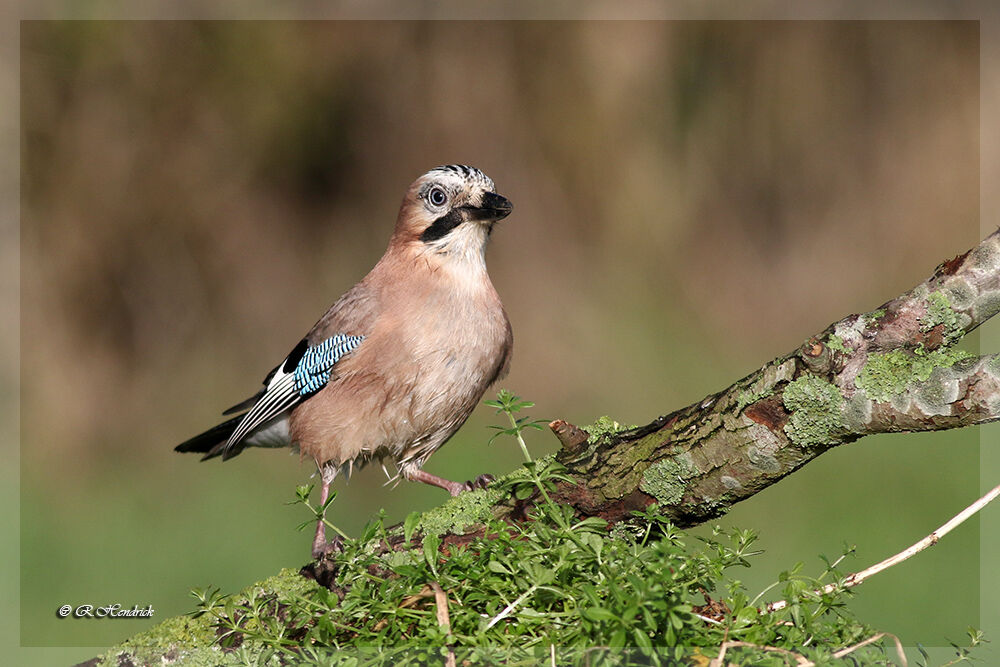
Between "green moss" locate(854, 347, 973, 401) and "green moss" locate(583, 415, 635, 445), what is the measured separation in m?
0.75

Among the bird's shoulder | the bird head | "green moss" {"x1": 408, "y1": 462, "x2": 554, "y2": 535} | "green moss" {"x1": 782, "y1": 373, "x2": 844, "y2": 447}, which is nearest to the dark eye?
the bird head

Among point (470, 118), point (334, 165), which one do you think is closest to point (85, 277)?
point (334, 165)

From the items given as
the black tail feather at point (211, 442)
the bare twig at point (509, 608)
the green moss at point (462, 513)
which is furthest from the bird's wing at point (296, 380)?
the bare twig at point (509, 608)

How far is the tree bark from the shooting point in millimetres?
2068

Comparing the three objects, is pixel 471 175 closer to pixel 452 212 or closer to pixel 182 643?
pixel 452 212

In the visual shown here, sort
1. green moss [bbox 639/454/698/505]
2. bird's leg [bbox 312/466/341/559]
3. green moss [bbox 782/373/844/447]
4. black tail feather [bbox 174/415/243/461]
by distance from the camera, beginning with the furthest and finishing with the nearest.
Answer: black tail feather [bbox 174/415/243/461]
bird's leg [bbox 312/466/341/559]
green moss [bbox 639/454/698/505]
green moss [bbox 782/373/844/447]

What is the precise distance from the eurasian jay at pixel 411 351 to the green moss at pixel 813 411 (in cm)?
160

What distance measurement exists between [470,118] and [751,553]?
641 centimetres

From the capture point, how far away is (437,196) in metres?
3.99

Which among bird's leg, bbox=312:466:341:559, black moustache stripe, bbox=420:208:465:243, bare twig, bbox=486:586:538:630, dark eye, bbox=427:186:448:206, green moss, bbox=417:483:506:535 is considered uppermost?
dark eye, bbox=427:186:448:206

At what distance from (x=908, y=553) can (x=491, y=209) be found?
225cm

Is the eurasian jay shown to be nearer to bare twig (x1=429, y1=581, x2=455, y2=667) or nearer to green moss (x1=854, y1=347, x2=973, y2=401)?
bare twig (x1=429, y1=581, x2=455, y2=667)

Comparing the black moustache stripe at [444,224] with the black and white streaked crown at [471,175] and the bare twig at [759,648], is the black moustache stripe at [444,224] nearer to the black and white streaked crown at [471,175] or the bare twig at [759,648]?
the black and white streaked crown at [471,175]

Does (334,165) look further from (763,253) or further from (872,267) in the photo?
(872,267)
